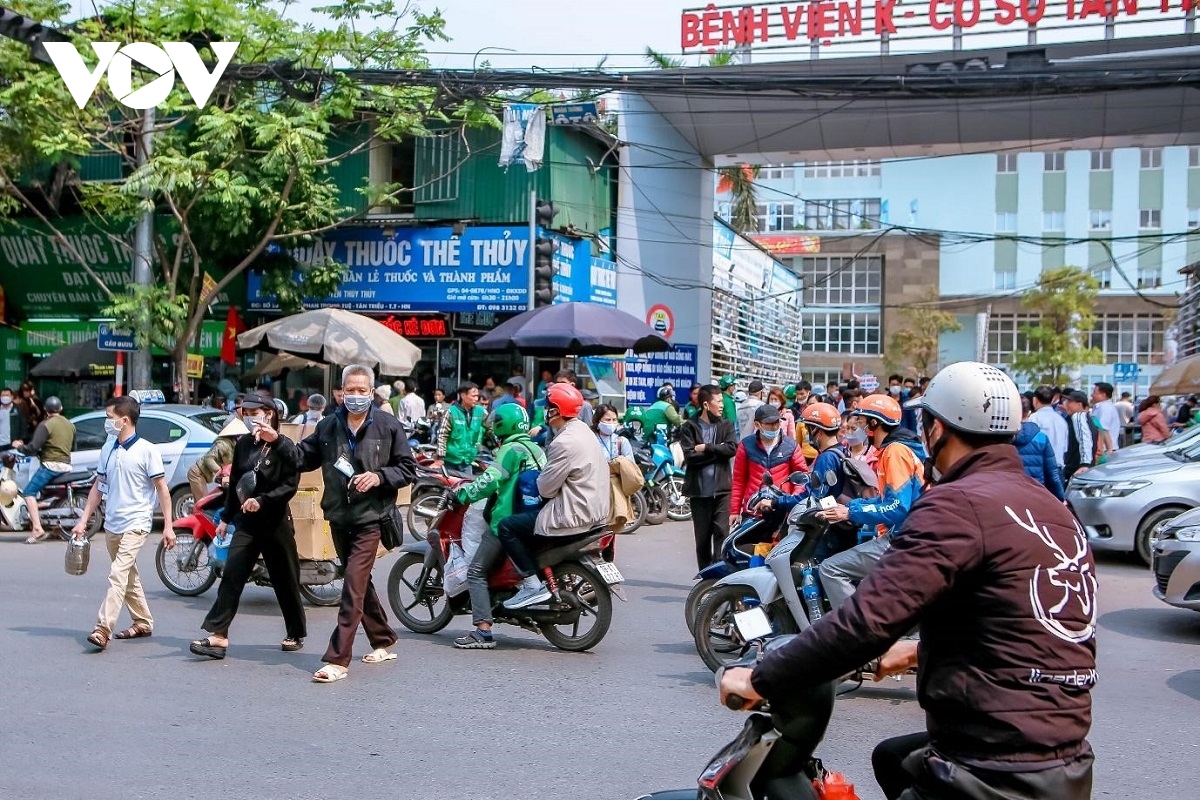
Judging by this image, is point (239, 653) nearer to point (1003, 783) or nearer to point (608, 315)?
point (1003, 783)

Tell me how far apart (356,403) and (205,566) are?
12.1 feet

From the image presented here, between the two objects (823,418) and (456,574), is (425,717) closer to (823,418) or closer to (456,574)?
(456,574)

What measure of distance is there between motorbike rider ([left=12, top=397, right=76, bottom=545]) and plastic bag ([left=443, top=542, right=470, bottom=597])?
26.6ft

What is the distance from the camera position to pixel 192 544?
1053 cm

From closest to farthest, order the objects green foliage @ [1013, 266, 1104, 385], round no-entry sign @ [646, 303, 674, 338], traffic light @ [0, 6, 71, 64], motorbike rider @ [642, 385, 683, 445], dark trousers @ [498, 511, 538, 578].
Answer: dark trousers @ [498, 511, 538, 578] → traffic light @ [0, 6, 71, 64] → motorbike rider @ [642, 385, 683, 445] → round no-entry sign @ [646, 303, 674, 338] → green foliage @ [1013, 266, 1104, 385]

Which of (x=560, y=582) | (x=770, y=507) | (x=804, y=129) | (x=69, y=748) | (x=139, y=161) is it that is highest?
(x=804, y=129)

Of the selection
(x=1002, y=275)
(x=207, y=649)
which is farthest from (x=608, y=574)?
(x=1002, y=275)

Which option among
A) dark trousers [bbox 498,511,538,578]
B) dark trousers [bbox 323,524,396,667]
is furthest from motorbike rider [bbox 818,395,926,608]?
dark trousers [bbox 323,524,396,667]

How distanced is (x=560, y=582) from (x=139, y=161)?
47.6ft

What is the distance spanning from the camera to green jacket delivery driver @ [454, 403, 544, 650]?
8336 millimetres

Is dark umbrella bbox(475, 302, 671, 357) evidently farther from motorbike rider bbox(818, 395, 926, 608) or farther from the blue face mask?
motorbike rider bbox(818, 395, 926, 608)

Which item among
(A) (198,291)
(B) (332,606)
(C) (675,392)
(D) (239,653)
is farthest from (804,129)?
(D) (239,653)

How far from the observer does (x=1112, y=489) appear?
12.9 m

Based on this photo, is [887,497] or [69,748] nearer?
[69,748]
